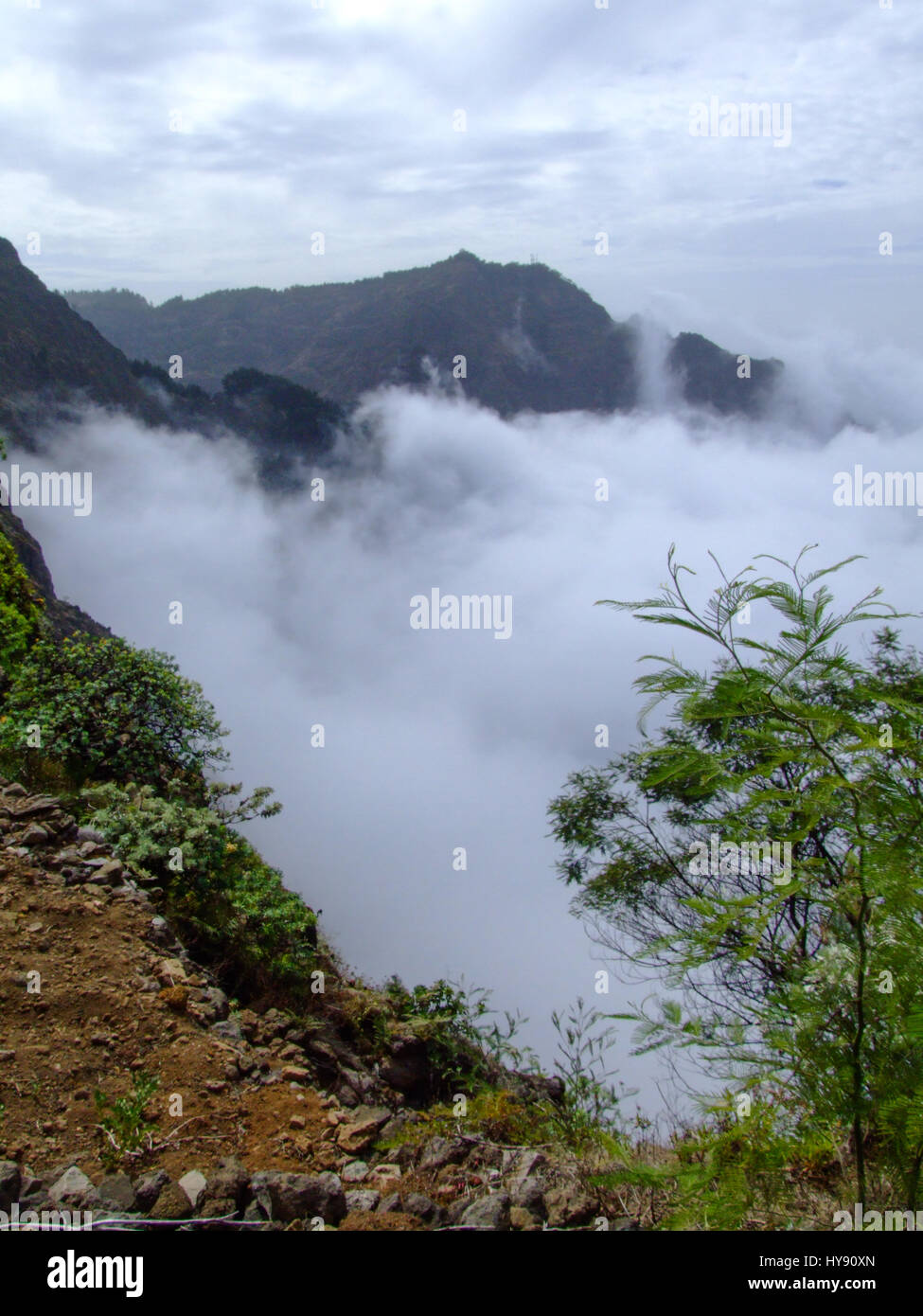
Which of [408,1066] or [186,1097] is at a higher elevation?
[186,1097]

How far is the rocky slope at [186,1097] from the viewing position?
11.1ft

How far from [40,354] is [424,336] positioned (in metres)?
60.6

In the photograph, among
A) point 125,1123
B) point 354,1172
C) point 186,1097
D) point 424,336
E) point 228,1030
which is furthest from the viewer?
point 424,336

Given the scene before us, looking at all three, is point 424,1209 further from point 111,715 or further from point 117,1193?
point 111,715

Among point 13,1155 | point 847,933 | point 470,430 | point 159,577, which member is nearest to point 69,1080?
point 13,1155

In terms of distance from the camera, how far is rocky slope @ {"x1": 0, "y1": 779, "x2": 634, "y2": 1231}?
3379 millimetres

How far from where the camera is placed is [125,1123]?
13.0 feet

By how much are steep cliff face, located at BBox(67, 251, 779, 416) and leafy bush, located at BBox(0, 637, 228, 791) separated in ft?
320

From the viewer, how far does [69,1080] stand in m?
4.20

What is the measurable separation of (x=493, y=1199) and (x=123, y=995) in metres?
2.46

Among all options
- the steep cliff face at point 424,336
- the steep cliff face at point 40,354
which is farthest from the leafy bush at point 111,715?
Answer: the steep cliff face at point 424,336

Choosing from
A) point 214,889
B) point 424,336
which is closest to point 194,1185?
point 214,889

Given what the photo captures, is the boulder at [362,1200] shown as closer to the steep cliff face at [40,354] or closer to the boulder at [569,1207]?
the boulder at [569,1207]

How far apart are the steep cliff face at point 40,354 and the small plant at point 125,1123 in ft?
203
